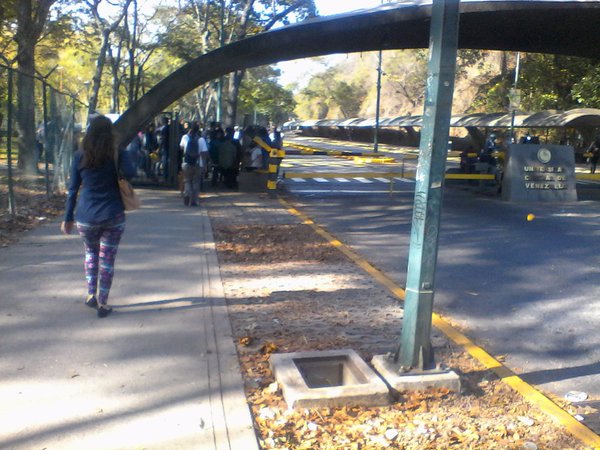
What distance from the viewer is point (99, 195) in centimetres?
596

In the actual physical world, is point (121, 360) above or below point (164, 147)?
below

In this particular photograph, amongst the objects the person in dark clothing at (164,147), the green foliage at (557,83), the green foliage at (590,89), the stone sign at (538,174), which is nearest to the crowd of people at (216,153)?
the person in dark clothing at (164,147)

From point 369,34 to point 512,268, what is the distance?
895 cm

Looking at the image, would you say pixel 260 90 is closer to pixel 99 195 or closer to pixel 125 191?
pixel 125 191

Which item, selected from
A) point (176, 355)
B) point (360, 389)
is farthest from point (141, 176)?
point (360, 389)

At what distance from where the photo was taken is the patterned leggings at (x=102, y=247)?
19.7 feet

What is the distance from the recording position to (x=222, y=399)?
4570mm

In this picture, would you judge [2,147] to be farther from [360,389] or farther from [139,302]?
[360,389]

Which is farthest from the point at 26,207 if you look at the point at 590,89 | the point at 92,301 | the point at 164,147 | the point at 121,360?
the point at 590,89

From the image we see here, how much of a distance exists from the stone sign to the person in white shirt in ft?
24.9

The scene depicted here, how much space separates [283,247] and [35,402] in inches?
238

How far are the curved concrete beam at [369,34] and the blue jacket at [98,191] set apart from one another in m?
9.73

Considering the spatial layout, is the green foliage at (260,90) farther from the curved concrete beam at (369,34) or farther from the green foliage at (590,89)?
the curved concrete beam at (369,34)

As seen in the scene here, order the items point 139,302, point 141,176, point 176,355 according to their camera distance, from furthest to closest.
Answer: point 141,176
point 139,302
point 176,355
